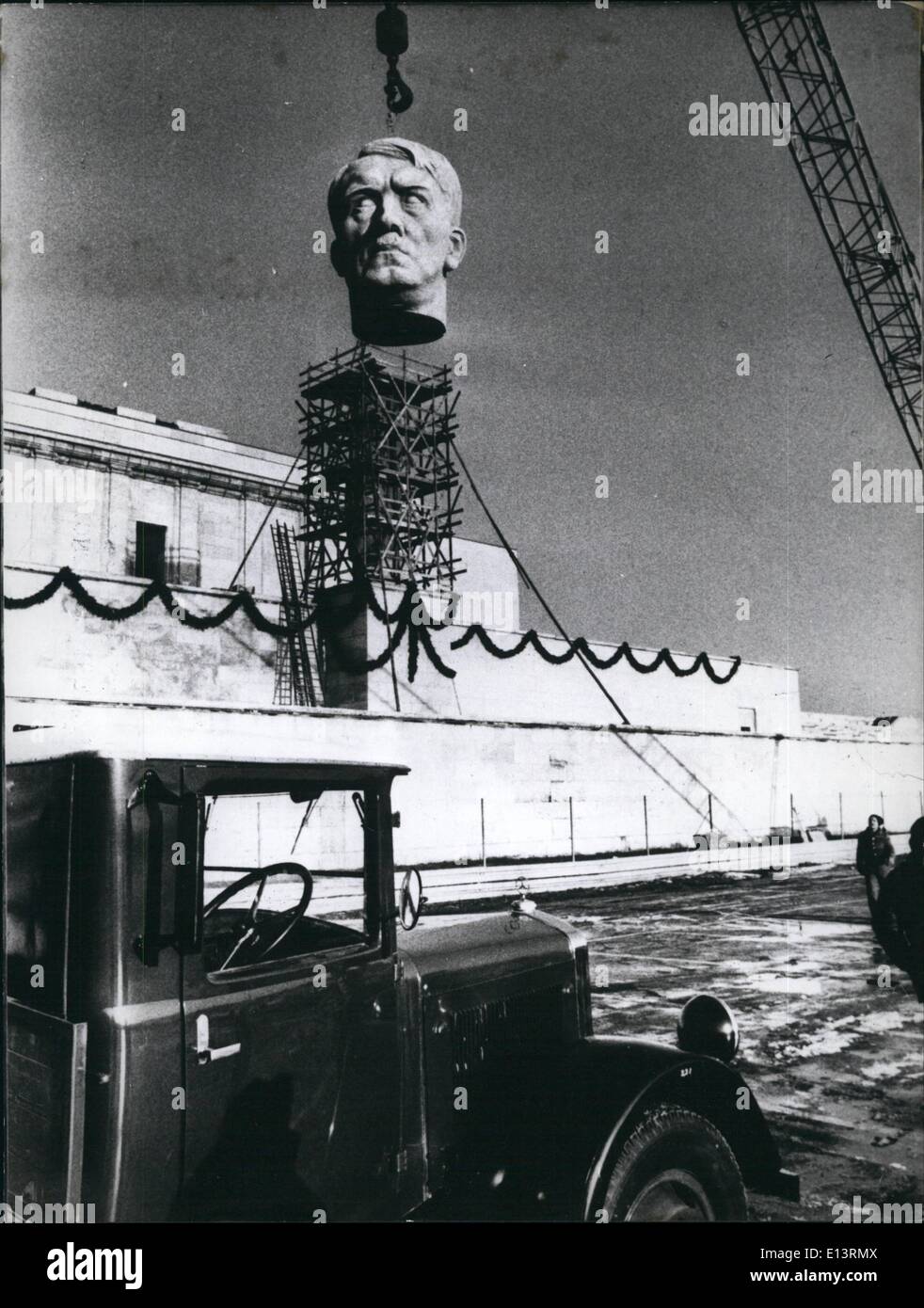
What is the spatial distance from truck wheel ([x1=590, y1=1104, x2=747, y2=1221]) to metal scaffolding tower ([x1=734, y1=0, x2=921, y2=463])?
3487 mm

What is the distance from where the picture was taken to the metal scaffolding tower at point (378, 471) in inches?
178

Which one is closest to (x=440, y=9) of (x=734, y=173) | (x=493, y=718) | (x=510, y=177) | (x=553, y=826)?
(x=510, y=177)

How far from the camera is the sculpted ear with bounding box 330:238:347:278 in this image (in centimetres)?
419

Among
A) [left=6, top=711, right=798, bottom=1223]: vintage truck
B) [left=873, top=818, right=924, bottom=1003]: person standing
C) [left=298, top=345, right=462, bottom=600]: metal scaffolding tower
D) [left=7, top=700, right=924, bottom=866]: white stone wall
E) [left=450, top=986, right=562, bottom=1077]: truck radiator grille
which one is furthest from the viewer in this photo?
[left=7, top=700, right=924, bottom=866]: white stone wall

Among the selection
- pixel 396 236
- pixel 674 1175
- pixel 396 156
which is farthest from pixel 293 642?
pixel 674 1175

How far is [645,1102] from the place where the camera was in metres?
2.62

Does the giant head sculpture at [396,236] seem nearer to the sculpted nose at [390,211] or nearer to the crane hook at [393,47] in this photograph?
the sculpted nose at [390,211]

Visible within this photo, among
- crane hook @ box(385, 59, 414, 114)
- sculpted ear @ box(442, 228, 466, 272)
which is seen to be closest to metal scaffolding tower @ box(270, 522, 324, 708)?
sculpted ear @ box(442, 228, 466, 272)

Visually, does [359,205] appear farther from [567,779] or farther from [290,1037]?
[290,1037]

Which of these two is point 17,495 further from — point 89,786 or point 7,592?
point 89,786

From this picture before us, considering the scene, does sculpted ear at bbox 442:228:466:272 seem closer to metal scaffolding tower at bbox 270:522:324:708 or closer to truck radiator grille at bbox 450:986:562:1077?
metal scaffolding tower at bbox 270:522:324:708

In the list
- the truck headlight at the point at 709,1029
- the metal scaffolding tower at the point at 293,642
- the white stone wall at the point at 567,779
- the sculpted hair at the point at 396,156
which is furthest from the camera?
the metal scaffolding tower at the point at 293,642

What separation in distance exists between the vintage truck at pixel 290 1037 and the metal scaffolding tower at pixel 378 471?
2469 millimetres

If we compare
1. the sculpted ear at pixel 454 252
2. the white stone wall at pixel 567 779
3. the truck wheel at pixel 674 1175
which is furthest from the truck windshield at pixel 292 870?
the sculpted ear at pixel 454 252
